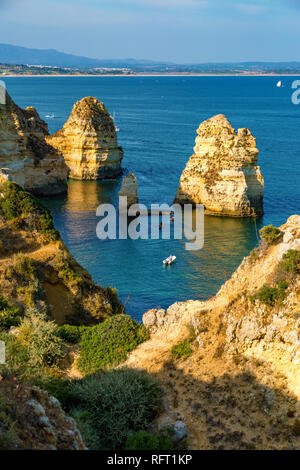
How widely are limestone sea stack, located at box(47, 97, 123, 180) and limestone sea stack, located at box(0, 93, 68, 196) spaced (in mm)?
7887

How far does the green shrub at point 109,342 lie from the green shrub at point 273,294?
5.23 metres

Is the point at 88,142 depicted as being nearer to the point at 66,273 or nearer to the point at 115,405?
the point at 66,273

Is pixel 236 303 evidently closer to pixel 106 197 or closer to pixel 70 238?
pixel 70 238

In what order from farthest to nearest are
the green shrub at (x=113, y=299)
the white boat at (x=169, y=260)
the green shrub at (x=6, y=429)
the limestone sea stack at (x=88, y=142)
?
the limestone sea stack at (x=88, y=142)
the white boat at (x=169, y=260)
the green shrub at (x=113, y=299)
the green shrub at (x=6, y=429)

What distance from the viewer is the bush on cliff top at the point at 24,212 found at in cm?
2477

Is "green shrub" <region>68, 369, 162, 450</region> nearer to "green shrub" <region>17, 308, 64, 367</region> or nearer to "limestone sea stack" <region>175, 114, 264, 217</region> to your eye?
"green shrub" <region>17, 308, 64, 367</region>

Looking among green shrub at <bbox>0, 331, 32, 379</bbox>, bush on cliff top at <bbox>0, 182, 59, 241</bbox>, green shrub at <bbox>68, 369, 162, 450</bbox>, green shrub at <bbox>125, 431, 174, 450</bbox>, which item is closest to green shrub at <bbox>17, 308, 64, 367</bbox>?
green shrub at <bbox>0, 331, 32, 379</bbox>

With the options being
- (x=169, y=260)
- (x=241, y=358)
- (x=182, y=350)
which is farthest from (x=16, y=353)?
(x=169, y=260)

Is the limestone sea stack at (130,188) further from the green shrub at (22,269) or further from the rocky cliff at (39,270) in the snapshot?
the green shrub at (22,269)

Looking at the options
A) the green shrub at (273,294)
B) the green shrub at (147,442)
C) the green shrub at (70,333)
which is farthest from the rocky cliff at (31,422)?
the green shrub at (70,333)

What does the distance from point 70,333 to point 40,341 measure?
1983mm

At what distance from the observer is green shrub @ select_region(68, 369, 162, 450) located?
13844 mm

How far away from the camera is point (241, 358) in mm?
16312

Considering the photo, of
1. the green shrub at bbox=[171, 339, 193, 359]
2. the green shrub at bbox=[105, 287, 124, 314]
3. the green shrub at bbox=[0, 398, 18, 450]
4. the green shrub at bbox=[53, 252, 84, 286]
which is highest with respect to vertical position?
the green shrub at bbox=[0, 398, 18, 450]
